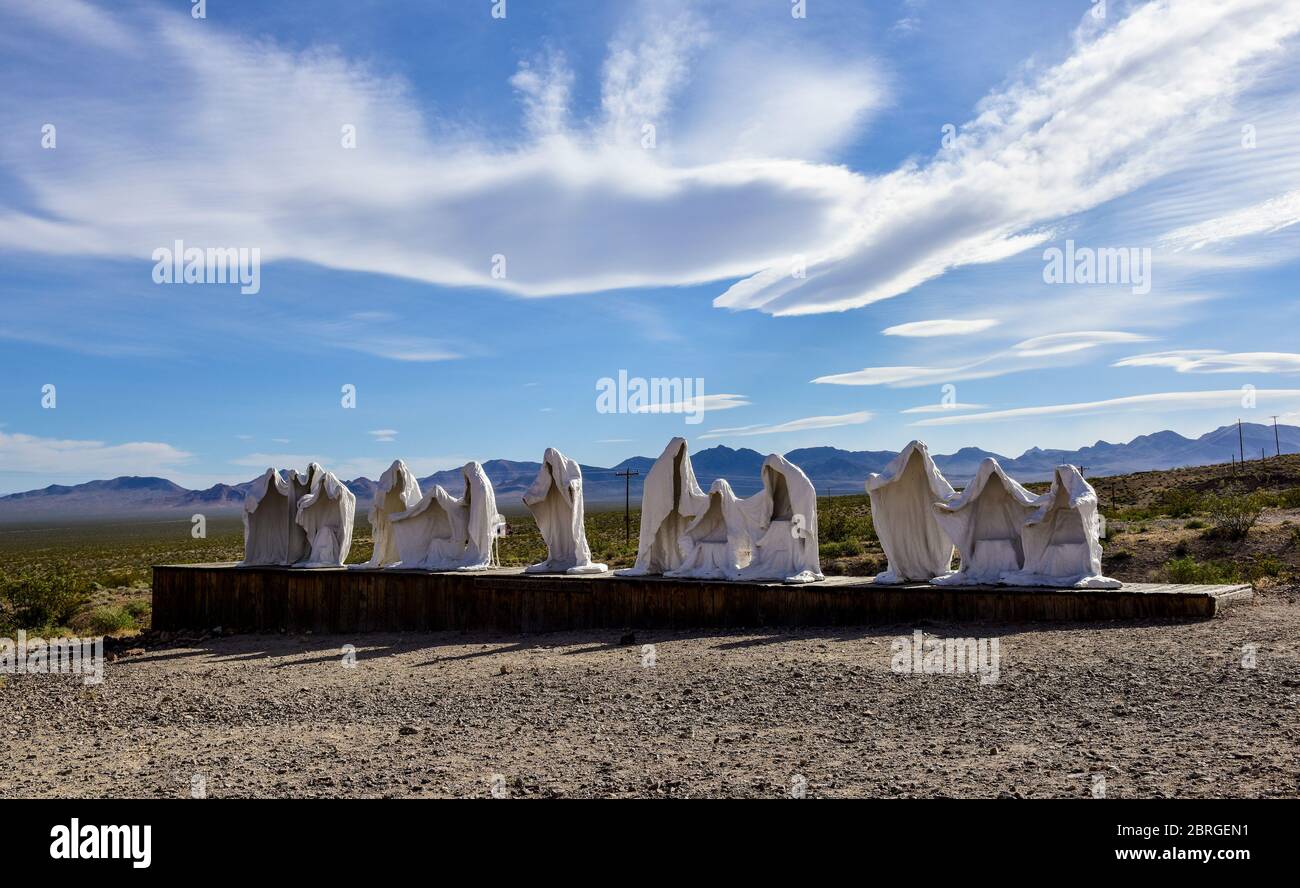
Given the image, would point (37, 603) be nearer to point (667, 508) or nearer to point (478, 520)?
point (478, 520)

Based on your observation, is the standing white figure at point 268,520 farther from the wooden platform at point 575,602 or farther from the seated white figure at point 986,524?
the seated white figure at point 986,524

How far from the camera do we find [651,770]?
6.25 metres

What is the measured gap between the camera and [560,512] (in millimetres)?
15352

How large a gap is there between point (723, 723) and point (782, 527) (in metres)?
6.07

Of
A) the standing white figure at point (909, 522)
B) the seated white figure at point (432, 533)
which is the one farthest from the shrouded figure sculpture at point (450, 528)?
the standing white figure at point (909, 522)

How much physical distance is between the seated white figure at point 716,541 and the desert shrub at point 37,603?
13.8 meters

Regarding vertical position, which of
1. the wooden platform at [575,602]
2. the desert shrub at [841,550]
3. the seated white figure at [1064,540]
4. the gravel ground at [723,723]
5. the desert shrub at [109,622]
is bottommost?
the desert shrub at [109,622]

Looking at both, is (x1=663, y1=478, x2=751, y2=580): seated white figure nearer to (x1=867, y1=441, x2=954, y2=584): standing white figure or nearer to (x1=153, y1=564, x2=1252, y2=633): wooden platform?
(x1=153, y1=564, x2=1252, y2=633): wooden platform

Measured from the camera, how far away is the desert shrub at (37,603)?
19.9 metres

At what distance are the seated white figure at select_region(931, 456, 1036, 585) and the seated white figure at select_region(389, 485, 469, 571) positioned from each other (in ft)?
26.6

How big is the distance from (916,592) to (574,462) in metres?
5.85

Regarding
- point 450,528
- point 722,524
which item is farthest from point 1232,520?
point 450,528

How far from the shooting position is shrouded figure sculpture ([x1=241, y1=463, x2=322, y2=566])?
18.3 metres
